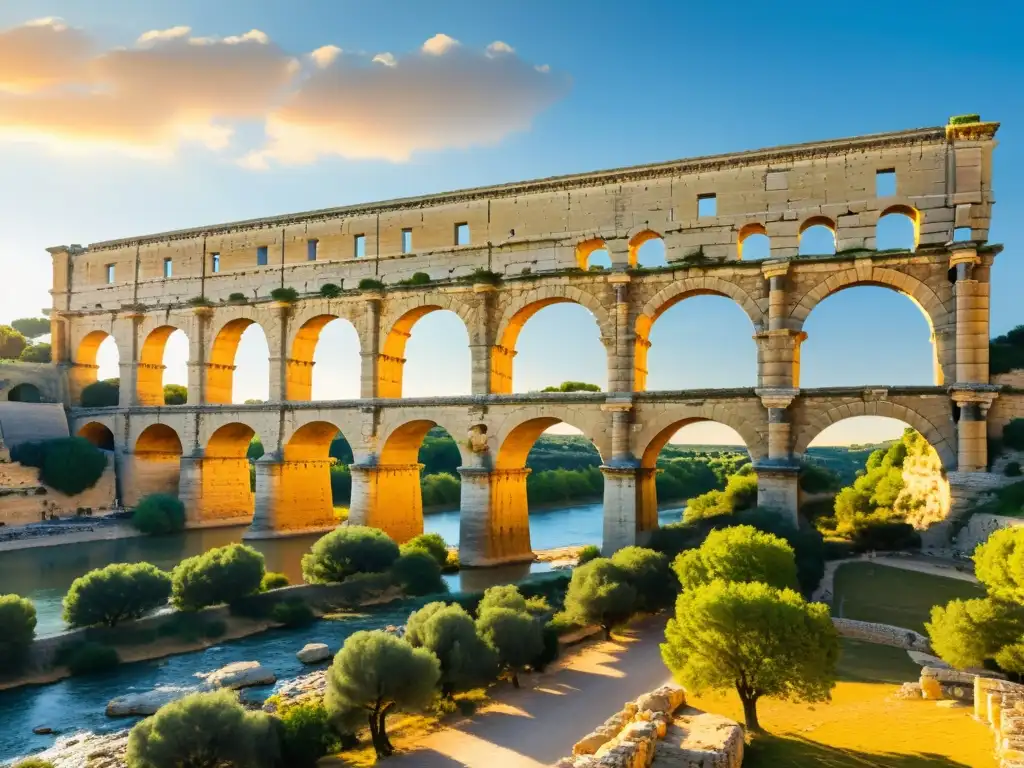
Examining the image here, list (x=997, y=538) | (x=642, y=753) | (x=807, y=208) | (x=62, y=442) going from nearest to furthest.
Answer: (x=642, y=753)
(x=997, y=538)
(x=807, y=208)
(x=62, y=442)

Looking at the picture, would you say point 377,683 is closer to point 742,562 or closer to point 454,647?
point 454,647

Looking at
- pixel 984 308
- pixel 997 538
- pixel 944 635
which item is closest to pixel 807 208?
pixel 984 308

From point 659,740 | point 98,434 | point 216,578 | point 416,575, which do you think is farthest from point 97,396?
point 659,740

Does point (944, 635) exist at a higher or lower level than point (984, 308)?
lower

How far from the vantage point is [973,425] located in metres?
21.4

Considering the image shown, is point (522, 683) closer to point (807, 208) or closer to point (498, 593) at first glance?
point (498, 593)

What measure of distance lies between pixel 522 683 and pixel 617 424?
37.9 ft

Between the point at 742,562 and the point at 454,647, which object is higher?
the point at 742,562

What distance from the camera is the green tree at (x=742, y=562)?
1546 cm

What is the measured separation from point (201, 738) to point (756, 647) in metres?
8.13

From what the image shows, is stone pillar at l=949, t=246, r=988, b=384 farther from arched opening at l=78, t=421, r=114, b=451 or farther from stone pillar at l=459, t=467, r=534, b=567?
arched opening at l=78, t=421, r=114, b=451

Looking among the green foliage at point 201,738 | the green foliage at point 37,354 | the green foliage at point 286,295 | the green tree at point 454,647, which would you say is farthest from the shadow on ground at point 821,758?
the green foliage at point 37,354

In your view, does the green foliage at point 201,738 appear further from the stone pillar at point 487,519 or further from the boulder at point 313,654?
the stone pillar at point 487,519

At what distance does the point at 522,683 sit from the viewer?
15.2 m
